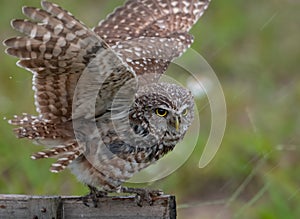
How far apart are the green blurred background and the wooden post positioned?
74cm

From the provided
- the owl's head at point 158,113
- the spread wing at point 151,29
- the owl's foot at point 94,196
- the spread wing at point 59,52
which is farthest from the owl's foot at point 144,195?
the spread wing at point 151,29

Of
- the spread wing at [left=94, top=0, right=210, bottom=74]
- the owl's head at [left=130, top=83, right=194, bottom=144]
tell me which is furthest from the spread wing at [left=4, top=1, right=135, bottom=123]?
the spread wing at [left=94, top=0, right=210, bottom=74]

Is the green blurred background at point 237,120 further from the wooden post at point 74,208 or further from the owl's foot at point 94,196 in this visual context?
the wooden post at point 74,208

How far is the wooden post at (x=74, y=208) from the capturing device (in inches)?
191

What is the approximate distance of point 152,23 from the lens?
6.85 metres

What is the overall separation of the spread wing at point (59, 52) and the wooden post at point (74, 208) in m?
0.62

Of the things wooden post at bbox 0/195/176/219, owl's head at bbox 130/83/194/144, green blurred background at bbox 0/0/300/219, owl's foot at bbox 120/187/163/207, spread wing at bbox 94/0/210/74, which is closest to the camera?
wooden post at bbox 0/195/176/219

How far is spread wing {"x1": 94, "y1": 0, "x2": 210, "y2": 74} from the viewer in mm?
6324

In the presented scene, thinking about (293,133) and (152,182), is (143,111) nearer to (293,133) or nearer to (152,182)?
(152,182)

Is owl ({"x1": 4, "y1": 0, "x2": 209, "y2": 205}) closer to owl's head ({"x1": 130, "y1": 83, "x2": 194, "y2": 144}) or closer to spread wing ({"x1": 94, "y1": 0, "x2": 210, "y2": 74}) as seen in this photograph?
owl's head ({"x1": 130, "y1": 83, "x2": 194, "y2": 144})

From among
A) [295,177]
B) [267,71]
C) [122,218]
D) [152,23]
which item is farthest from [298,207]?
[267,71]

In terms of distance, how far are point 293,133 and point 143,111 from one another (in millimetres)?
2434

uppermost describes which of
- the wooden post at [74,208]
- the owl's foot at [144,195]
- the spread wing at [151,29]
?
the spread wing at [151,29]

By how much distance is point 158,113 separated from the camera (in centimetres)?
561
